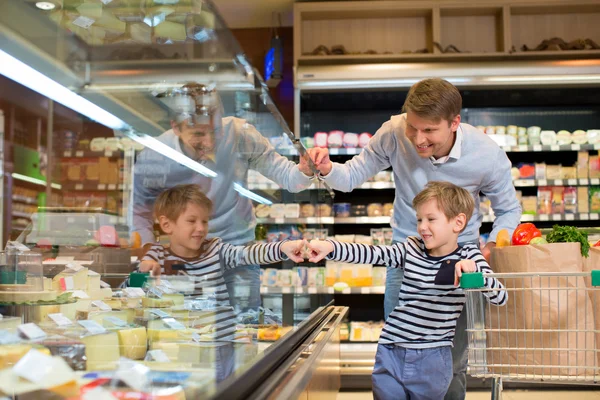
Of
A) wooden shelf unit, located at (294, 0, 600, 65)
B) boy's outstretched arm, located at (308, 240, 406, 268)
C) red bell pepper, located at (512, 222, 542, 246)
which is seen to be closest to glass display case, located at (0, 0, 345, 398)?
boy's outstretched arm, located at (308, 240, 406, 268)

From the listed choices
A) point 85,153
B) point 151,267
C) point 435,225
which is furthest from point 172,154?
point 85,153

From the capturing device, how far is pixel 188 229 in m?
1.16

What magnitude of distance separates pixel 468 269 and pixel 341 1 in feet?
12.4

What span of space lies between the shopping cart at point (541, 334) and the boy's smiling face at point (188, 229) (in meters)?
0.88

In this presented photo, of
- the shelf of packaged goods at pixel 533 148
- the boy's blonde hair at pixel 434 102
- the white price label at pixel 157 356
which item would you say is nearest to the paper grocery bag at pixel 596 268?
the boy's blonde hair at pixel 434 102

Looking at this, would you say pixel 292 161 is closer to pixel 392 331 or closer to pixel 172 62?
pixel 392 331

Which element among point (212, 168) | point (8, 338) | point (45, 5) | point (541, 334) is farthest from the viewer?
point (541, 334)

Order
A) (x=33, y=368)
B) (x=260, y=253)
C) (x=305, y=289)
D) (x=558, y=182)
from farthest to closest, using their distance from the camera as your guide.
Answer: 1. (x=558, y=182)
2. (x=305, y=289)
3. (x=260, y=253)
4. (x=33, y=368)

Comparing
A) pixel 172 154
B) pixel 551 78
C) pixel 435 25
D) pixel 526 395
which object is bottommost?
pixel 526 395

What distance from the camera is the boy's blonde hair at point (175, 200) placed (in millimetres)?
1104

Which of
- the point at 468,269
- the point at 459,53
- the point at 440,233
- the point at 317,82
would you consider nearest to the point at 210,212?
the point at 468,269

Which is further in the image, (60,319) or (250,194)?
(250,194)

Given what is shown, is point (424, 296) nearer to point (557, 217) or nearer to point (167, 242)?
point (167, 242)

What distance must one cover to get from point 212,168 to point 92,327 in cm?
36
